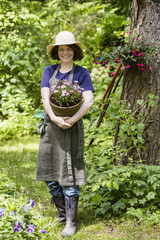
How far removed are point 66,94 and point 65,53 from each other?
0.47 meters

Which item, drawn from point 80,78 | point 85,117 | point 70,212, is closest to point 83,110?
point 80,78

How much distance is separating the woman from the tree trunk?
1042 millimetres

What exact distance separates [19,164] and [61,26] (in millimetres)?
5373

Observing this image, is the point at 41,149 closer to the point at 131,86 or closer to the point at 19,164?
the point at 131,86

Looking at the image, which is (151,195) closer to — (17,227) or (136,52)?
(17,227)

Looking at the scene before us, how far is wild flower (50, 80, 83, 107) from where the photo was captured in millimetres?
2695

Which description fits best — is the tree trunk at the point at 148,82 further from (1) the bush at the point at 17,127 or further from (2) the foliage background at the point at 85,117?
(1) the bush at the point at 17,127

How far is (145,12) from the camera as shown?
12.1 ft

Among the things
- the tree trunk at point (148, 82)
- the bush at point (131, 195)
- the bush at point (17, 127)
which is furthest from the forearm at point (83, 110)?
the bush at point (17, 127)

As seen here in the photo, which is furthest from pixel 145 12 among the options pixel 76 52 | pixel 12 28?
pixel 12 28

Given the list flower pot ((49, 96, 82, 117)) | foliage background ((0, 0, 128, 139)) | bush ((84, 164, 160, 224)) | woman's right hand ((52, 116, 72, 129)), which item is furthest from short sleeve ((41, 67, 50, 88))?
foliage background ((0, 0, 128, 139))

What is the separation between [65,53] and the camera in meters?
2.91

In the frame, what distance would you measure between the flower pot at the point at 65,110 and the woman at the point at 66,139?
61 millimetres

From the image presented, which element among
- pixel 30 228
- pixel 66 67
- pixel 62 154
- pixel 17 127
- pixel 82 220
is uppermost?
pixel 66 67
